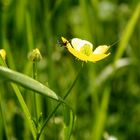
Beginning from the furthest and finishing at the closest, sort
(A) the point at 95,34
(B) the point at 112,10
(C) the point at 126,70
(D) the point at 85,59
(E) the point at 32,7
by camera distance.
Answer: (B) the point at 112,10 < (C) the point at 126,70 < (A) the point at 95,34 < (E) the point at 32,7 < (D) the point at 85,59

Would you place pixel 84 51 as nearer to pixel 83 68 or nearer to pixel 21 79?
pixel 21 79

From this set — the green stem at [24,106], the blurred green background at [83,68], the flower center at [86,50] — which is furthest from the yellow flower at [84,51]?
the blurred green background at [83,68]

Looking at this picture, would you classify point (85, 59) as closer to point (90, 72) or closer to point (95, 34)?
point (90, 72)

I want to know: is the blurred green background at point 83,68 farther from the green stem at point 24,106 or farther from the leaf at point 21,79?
the leaf at point 21,79

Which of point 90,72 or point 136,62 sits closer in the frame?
point 90,72

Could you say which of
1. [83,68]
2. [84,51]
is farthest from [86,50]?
[83,68]

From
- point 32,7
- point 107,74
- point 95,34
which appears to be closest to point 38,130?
point 32,7
